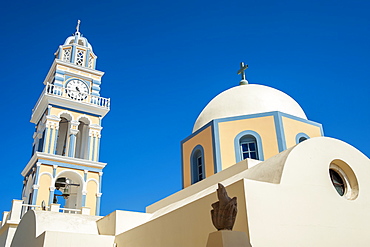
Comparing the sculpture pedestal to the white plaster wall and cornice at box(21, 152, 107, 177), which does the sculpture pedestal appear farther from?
cornice at box(21, 152, 107, 177)

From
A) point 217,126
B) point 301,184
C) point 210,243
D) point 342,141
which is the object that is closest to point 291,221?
point 301,184

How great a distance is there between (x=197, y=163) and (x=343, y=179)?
5.16 m

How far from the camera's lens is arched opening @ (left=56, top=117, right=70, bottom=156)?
20281 millimetres

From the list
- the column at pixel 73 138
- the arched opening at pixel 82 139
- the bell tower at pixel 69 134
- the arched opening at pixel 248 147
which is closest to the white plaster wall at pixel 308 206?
the arched opening at pixel 248 147

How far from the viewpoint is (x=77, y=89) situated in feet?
68.9

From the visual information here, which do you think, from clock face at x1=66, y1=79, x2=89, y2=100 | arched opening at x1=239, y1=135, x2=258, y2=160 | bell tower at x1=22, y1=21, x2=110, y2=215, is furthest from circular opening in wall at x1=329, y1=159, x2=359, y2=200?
clock face at x1=66, y1=79, x2=89, y2=100

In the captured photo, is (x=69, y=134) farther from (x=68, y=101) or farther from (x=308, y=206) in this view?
(x=308, y=206)

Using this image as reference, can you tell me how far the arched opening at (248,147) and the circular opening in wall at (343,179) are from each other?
3071 mm

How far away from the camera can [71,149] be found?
1933cm

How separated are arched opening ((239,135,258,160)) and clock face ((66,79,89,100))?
12.0 metres

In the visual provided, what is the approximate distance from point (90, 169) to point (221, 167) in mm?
10000

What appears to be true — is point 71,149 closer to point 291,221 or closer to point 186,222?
point 186,222

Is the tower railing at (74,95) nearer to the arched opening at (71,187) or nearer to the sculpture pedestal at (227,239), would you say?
the arched opening at (71,187)

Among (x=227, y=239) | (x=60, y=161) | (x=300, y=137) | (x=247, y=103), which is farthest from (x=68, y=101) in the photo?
(x=227, y=239)
